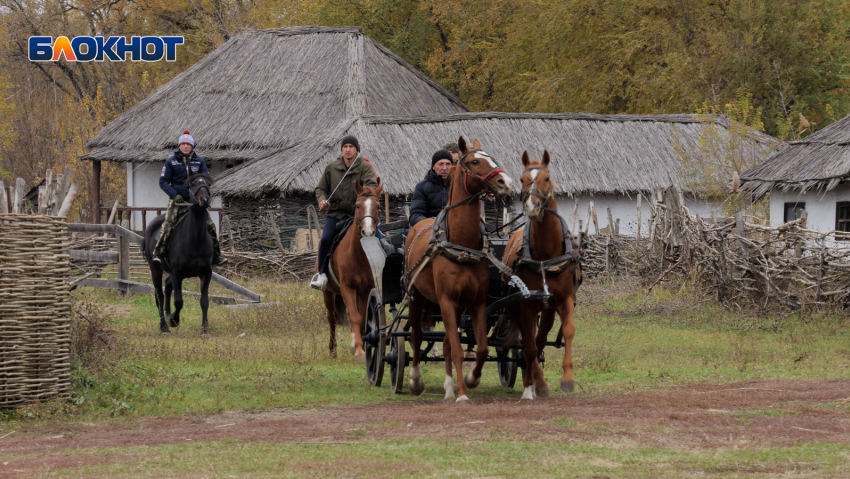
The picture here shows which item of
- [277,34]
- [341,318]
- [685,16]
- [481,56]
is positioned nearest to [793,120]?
[685,16]

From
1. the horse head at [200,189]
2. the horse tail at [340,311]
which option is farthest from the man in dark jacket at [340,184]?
the horse head at [200,189]

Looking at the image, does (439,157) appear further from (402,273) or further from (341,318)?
(341,318)

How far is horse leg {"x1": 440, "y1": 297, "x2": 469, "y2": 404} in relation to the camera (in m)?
8.82

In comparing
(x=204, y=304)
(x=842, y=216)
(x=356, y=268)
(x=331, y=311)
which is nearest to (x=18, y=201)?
(x=356, y=268)

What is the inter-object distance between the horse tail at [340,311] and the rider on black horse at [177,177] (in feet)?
10.6

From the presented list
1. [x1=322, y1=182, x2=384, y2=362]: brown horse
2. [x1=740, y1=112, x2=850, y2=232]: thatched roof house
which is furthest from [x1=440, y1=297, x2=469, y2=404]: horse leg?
Answer: [x1=740, y1=112, x2=850, y2=232]: thatched roof house

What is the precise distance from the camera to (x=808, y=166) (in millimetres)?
22297

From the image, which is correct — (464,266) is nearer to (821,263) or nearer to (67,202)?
(67,202)

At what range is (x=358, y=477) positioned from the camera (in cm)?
612

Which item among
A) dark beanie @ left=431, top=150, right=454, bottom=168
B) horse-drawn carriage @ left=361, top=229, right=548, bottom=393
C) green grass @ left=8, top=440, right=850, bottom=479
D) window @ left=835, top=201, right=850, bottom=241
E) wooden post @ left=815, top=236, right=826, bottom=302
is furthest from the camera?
window @ left=835, top=201, right=850, bottom=241

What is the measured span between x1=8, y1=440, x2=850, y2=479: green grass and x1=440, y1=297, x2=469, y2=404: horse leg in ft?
5.82

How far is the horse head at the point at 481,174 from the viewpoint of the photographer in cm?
858

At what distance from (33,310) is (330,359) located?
4.30 m

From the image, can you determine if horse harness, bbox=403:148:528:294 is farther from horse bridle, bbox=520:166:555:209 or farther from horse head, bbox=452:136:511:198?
horse bridle, bbox=520:166:555:209
